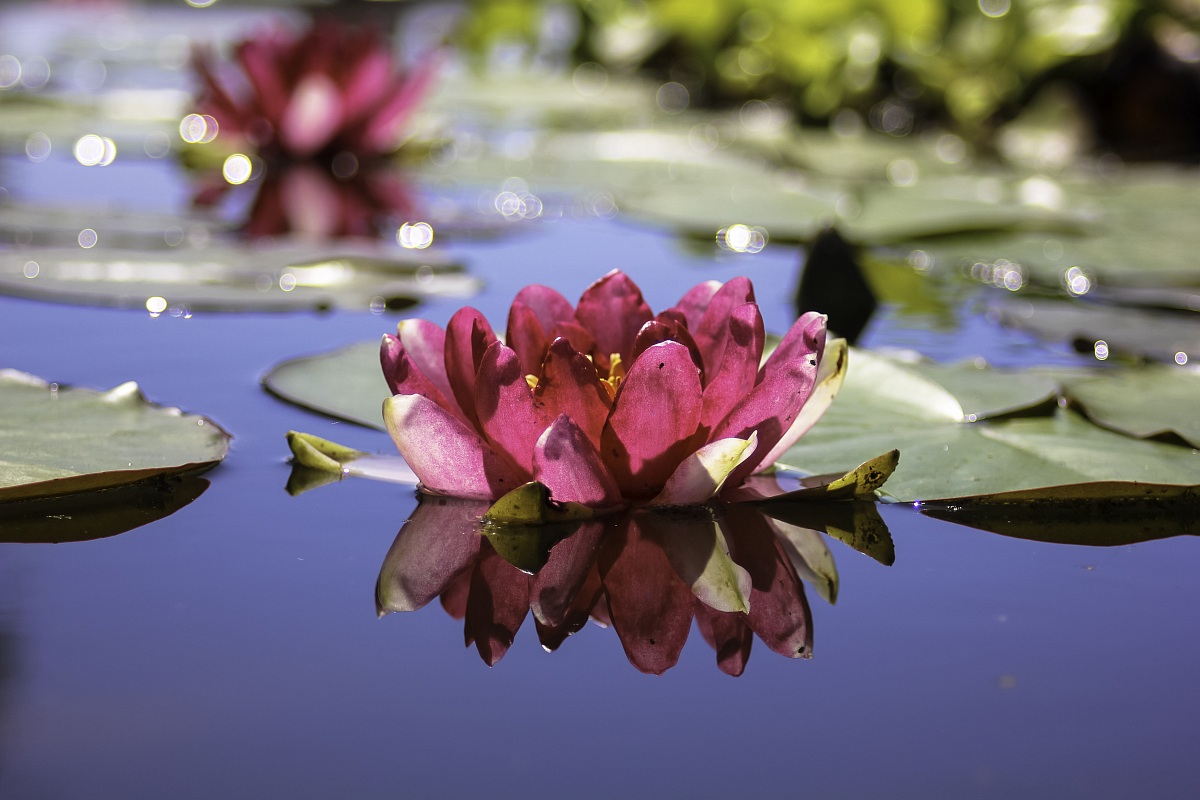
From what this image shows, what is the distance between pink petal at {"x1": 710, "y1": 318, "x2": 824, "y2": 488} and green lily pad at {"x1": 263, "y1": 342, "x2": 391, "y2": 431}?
1.23ft

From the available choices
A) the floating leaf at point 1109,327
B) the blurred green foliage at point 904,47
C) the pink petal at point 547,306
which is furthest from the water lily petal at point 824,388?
the blurred green foliage at point 904,47

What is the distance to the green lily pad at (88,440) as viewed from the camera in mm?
970

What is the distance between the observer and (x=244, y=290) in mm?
1690

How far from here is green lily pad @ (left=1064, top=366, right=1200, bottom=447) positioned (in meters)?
1.17

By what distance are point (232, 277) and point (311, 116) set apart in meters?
1.06

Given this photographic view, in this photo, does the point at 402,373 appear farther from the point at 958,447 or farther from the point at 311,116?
the point at 311,116

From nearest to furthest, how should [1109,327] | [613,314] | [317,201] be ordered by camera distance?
[613,314], [1109,327], [317,201]

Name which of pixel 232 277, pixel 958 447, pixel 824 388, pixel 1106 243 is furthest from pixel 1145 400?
pixel 232 277

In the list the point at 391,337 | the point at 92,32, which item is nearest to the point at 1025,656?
the point at 391,337

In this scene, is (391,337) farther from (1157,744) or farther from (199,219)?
(199,219)

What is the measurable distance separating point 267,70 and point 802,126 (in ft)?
6.61

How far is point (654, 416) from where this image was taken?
2.99 ft

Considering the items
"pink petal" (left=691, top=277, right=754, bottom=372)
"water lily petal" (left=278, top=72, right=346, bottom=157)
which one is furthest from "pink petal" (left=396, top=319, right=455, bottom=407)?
"water lily petal" (left=278, top=72, right=346, bottom=157)

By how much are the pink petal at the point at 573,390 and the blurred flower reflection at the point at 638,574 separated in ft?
0.28
